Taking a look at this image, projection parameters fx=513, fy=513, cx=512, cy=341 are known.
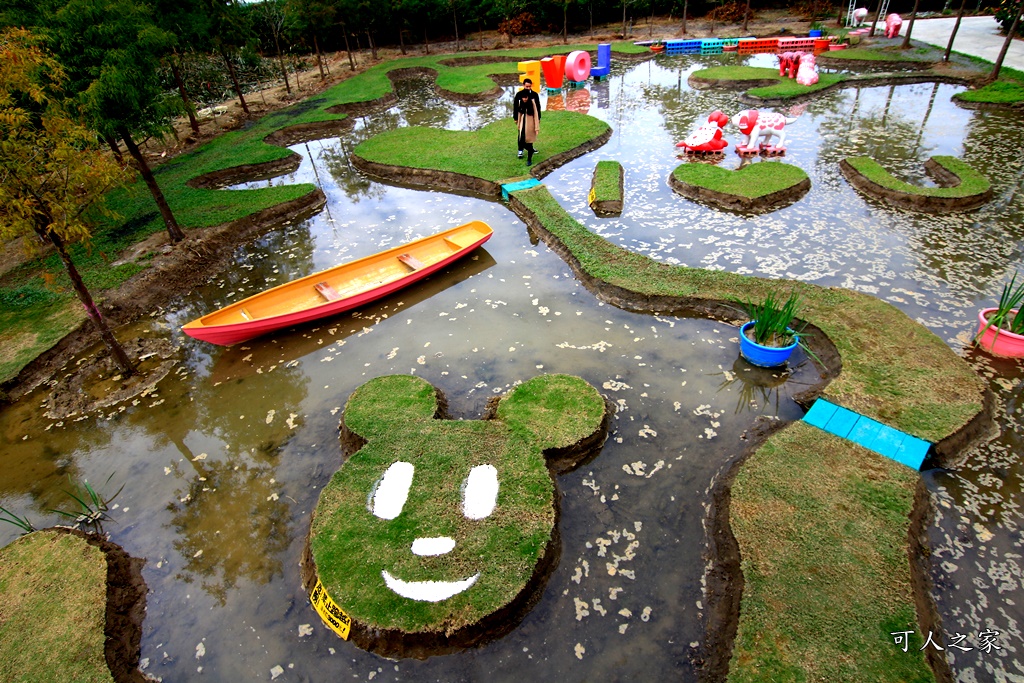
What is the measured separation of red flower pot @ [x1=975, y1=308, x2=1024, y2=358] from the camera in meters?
6.72

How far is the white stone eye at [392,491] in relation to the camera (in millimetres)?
5469

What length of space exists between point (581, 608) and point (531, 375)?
3404 millimetres

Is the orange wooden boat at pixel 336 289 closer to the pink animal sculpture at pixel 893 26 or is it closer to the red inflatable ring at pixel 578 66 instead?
the red inflatable ring at pixel 578 66

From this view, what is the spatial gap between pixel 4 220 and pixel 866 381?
10633mm

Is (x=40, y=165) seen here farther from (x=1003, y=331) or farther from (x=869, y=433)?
(x=1003, y=331)

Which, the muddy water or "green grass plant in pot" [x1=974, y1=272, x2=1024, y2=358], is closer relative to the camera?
the muddy water

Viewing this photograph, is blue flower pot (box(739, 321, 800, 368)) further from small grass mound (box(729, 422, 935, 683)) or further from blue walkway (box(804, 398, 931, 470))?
small grass mound (box(729, 422, 935, 683))

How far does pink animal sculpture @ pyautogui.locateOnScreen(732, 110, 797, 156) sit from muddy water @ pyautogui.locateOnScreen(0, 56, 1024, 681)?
2.07 ft

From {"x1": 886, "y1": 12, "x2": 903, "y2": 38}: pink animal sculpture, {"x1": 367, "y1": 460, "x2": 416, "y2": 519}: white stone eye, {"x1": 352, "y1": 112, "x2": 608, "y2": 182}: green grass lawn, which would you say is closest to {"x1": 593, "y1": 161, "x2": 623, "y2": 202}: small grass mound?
{"x1": 352, "y1": 112, "x2": 608, "y2": 182}: green grass lawn

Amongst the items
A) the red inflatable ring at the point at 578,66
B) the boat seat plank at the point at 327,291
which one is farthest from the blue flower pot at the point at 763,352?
the red inflatable ring at the point at 578,66

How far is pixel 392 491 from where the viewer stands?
5.64 m

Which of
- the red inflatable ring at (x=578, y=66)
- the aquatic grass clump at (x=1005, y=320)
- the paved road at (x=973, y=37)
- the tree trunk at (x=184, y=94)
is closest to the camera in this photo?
the aquatic grass clump at (x=1005, y=320)

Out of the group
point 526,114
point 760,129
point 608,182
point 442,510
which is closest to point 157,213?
point 526,114

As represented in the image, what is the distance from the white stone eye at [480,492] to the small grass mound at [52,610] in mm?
3401
